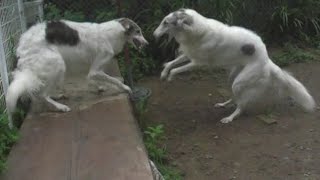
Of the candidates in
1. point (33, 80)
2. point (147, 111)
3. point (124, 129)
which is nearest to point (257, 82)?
point (147, 111)

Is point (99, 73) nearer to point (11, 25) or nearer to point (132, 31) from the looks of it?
point (132, 31)

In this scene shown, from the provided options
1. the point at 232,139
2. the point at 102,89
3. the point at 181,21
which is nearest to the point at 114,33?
the point at 102,89

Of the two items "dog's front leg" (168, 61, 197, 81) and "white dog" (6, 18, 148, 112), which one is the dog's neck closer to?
"white dog" (6, 18, 148, 112)

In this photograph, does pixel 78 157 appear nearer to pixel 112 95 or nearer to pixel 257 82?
pixel 112 95

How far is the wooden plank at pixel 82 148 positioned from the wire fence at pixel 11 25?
493 mm

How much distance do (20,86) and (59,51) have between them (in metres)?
0.78

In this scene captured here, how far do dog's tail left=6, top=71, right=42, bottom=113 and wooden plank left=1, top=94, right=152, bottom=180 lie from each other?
258 mm

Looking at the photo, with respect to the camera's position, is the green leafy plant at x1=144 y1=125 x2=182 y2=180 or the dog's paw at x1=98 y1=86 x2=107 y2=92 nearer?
the green leafy plant at x1=144 y1=125 x2=182 y2=180

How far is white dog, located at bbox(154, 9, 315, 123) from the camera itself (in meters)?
5.80

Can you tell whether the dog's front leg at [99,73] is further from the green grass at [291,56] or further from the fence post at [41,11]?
the green grass at [291,56]

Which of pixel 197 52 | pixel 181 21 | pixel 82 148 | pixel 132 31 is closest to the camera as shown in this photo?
pixel 82 148

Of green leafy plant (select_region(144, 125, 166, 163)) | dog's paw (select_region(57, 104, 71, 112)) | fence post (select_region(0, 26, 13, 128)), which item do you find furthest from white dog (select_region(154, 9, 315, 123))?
fence post (select_region(0, 26, 13, 128))

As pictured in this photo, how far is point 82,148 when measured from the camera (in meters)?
4.06

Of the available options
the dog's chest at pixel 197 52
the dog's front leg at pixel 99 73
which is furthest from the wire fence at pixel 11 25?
the dog's chest at pixel 197 52
